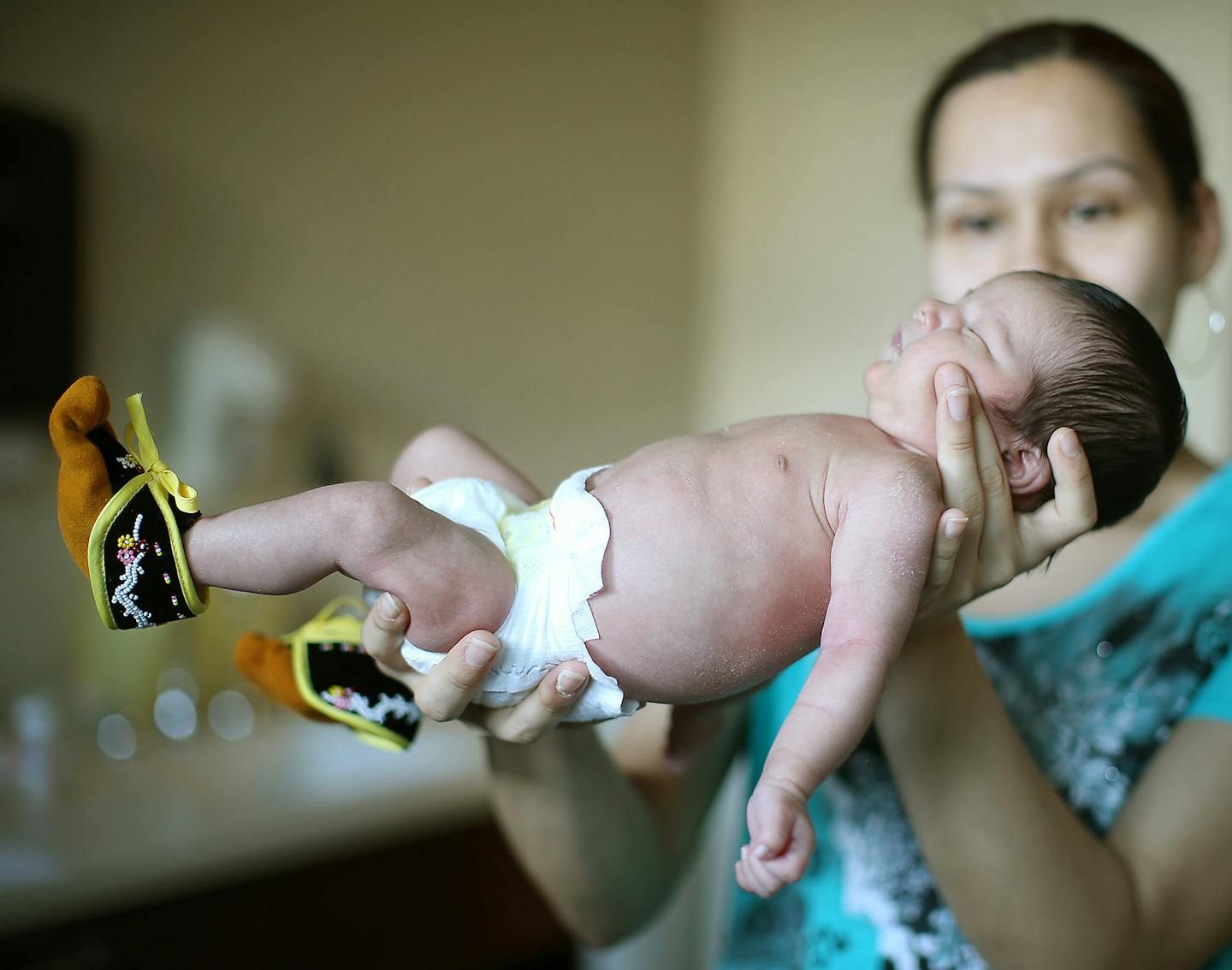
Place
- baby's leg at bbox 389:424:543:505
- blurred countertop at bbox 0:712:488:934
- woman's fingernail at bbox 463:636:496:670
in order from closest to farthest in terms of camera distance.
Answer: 1. woman's fingernail at bbox 463:636:496:670
2. baby's leg at bbox 389:424:543:505
3. blurred countertop at bbox 0:712:488:934

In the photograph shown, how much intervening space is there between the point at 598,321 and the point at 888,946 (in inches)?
58.0

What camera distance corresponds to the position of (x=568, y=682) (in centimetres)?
51

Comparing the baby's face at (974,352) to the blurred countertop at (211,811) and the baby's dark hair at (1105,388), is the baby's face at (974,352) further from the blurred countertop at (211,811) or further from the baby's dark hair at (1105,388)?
the blurred countertop at (211,811)

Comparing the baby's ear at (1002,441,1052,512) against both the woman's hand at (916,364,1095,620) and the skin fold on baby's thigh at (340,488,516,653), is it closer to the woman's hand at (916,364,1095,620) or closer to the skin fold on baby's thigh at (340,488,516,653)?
the woman's hand at (916,364,1095,620)

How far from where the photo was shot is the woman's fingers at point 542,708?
52 centimetres

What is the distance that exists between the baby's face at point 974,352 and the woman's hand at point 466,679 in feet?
0.75

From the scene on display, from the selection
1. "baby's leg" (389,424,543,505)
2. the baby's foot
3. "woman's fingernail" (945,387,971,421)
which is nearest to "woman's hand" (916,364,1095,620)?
"woman's fingernail" (945,387,971,421)

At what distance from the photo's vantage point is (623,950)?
5.77 feet

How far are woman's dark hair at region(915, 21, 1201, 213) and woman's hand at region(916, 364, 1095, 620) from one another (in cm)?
32

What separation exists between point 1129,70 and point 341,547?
653 mm

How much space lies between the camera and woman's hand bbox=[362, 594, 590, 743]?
0.51m

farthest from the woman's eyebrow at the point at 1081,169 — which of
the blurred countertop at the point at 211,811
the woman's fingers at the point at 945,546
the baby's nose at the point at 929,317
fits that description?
the blurred countertop at the point at 211,811

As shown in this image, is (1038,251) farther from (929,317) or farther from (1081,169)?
(929,317)

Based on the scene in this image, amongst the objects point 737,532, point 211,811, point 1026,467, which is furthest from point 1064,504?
point 211,811
